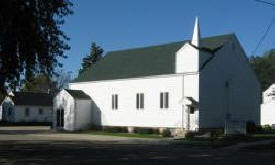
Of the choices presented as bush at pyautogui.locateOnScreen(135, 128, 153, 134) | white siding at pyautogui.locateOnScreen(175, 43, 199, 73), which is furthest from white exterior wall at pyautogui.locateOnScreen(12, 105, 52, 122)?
white siding at pyautogui.locateOnScreen(175, 43, 199, 73)

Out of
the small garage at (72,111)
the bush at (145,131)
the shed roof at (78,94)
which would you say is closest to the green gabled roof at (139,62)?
the shed roof at (78,94)

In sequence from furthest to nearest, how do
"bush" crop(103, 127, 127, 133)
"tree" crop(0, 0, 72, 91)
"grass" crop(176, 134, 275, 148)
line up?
1. "bush" crop(103, 127, 127, 133)
2. "grass" crop(176, 134, 275, 148)
3. "tree" crop(0, 0, 72, 91)

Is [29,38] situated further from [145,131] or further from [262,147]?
[145,131]

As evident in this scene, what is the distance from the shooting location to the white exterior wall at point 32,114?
8388 centimetres

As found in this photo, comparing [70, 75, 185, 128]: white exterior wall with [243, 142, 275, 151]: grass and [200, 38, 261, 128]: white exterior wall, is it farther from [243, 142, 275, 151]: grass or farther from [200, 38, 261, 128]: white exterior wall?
[243, 142, 275, 151]: grass

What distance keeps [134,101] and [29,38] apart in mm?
30405

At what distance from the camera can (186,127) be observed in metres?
47.0

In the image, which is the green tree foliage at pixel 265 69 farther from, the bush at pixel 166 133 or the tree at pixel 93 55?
the bush at pixel 166 133

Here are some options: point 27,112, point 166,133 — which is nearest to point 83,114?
point 166,133

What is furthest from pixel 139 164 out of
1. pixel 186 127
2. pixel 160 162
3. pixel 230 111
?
pixel 230 111

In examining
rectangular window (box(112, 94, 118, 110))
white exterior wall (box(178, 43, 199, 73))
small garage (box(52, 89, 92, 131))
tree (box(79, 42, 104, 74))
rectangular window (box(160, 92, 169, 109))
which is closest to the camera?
white exterior wall (box(178, 43, 199, 73))

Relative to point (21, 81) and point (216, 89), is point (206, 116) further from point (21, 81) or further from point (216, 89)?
point (21, 81)

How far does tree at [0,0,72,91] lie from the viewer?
2169 cm

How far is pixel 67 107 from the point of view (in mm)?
57094
